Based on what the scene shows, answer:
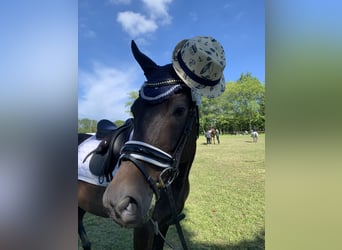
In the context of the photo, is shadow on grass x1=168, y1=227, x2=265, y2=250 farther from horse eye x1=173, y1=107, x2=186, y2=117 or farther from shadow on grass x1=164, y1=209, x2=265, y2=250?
horse eye x1=173, y1=107, x2=186, y2=117

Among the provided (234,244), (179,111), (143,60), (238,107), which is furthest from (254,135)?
(234,244)

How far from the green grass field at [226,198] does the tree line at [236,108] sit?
62mm

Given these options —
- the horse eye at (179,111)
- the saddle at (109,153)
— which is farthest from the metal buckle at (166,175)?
the saddle at (109,153)

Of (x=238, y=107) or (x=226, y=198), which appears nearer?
(x=238, y=107)

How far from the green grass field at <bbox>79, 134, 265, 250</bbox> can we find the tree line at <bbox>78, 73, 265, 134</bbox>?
0.20ft

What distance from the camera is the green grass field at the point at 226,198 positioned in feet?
3.73

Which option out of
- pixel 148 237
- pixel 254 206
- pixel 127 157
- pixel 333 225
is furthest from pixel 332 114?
pixel 148 237

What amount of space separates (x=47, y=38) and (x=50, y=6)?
0.10 m

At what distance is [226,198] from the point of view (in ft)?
4.56

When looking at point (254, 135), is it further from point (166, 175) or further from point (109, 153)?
point (109, 153)

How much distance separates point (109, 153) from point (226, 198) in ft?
2.41

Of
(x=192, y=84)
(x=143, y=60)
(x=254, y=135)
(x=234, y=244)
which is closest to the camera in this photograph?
(x=254, y=135)

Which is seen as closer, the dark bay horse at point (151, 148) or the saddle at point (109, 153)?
the dark bay horse at point (151, 148)

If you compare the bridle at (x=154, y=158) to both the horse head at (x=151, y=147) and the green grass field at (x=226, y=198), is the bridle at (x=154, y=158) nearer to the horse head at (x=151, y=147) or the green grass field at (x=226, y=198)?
the horse head at (x=151, y=147)
